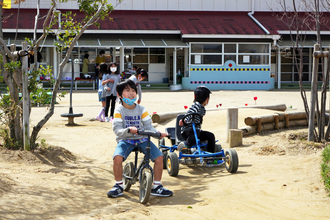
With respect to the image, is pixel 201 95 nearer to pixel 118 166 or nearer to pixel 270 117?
pixel 118 166

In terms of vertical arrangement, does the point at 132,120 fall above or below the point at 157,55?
below

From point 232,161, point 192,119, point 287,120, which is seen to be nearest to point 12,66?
point 192,119

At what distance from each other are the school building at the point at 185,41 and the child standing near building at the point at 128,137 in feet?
58.9

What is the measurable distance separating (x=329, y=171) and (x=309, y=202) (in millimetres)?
504

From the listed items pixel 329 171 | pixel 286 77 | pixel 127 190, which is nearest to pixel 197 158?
pixel 127 190

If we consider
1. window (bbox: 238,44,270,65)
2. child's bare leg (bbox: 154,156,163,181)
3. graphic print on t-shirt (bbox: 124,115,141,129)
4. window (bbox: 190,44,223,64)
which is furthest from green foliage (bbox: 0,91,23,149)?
window (bbox: 238,44,270,65)

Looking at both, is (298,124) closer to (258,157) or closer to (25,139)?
(258,157)

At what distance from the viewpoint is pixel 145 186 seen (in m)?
4.32

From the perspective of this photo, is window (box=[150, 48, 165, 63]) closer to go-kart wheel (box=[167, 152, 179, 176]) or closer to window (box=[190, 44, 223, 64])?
window (box=[190, 44, 223, 64])

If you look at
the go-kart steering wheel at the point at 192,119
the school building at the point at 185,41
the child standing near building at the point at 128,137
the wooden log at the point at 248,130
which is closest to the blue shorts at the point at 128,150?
the child standing near building at the point at 128,137

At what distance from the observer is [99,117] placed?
444 inches

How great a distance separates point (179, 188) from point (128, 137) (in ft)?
3.13

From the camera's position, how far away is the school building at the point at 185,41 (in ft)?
76.6

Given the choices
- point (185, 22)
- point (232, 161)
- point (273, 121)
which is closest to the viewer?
point (232, 161)
